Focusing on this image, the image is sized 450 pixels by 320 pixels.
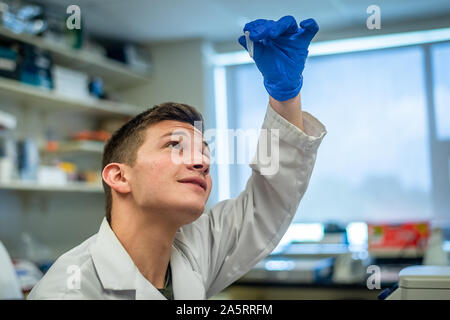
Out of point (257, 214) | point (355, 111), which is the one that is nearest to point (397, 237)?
point (355, 111)

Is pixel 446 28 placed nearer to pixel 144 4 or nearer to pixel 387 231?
pixel 144 4

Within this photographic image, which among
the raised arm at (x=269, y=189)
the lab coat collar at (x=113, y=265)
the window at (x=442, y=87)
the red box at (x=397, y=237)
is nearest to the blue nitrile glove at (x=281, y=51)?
the raised arm at (x=269, y=189)

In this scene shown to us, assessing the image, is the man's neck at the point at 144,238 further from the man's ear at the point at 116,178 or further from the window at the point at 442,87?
the window at the point at 442,87

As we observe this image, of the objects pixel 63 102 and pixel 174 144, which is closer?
pixel 174 144

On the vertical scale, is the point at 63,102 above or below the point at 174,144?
above

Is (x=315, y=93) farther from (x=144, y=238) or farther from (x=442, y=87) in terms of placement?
(x=144, y=238)

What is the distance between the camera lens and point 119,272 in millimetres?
761

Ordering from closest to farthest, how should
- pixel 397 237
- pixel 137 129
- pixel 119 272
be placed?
pixel 119 272, pixel 137 129, pixel 397 237

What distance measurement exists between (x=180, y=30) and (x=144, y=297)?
22.4 inches

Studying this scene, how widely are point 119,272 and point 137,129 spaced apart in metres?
0.26

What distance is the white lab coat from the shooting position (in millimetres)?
752

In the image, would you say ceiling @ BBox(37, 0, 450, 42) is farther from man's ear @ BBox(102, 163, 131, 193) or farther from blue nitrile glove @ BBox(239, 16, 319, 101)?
man's ear @ BBox(102, 163, 131, 193)

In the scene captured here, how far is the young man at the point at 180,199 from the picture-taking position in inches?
29.8
